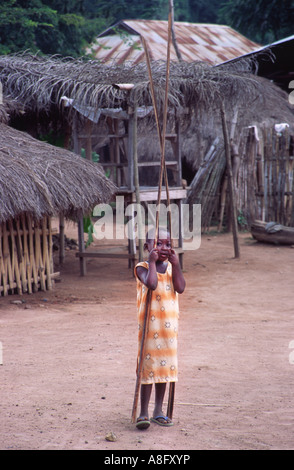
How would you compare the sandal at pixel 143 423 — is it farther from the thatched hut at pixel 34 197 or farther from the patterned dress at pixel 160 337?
the thatched hut at pixel 34 197

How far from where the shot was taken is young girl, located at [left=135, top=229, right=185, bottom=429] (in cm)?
348

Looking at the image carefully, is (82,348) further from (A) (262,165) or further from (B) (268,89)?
(B) (268,89)

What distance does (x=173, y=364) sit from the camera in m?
A: 3.51

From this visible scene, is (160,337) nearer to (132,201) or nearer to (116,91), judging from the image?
(132,201)

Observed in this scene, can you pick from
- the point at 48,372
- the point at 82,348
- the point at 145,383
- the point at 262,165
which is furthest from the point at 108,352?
the point at 262,165

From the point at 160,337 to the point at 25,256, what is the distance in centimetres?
460

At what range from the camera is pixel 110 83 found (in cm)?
820

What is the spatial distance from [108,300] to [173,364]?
4.19 metres

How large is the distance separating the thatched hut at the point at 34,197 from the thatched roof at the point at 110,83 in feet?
2.28

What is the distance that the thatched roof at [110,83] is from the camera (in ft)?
26.9

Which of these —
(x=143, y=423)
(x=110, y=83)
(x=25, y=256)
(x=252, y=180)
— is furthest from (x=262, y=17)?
(x=143, y=423)

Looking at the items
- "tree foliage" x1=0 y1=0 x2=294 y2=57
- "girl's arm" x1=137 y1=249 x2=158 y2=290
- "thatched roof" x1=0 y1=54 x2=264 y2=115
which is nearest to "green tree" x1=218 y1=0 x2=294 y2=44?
"tree foliage" x1=0 y1=0 x2=294 y2=57

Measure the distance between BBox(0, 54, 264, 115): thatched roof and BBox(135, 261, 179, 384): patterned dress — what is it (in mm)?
4971

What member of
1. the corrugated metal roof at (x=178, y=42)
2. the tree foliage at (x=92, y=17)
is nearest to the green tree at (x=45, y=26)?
the tree foliage at (x=92, y=17)
